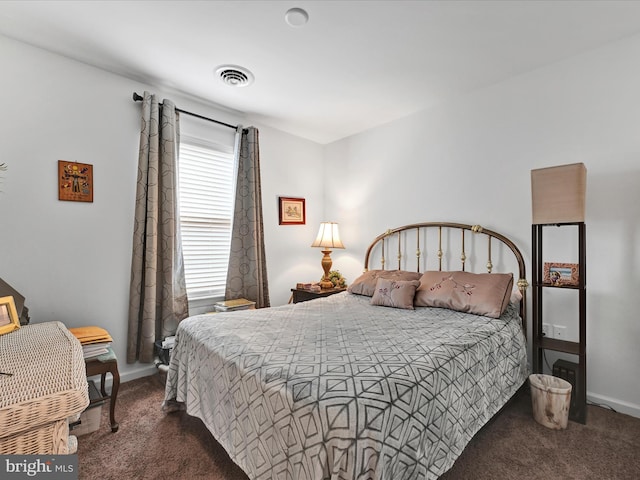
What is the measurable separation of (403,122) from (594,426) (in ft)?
9.58

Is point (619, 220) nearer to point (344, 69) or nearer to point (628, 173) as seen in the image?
point (628, 173)

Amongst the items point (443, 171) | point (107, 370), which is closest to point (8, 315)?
point (107, 370)

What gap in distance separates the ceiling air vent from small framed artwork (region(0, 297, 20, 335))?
2.06 m

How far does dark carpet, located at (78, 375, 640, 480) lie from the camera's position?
156 cm

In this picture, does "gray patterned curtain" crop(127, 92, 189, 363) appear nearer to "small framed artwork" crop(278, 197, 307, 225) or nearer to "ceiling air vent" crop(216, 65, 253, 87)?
"ceiling air vent" crop(216, 65, 253, 87)

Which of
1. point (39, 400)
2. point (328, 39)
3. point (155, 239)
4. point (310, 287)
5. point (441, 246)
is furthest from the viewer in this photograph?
point (310, 287)

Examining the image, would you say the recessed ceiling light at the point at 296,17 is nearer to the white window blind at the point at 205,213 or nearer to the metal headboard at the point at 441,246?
the white window blind at the point at 205,213

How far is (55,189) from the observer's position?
91.1 inches

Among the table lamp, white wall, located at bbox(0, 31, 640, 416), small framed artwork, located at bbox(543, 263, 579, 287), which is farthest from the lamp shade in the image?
small framed artwork, located at bbox(543, 263, 579, 287)

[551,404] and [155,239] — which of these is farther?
[155,239]

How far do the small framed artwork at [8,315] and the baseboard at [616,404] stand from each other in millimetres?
3647

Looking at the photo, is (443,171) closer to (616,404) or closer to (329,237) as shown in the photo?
(329,237)

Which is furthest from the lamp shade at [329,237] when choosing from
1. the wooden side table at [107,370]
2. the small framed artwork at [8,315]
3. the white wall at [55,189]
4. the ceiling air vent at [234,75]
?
the small framed artwork at [8,315]

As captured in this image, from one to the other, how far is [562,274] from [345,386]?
187 cm
